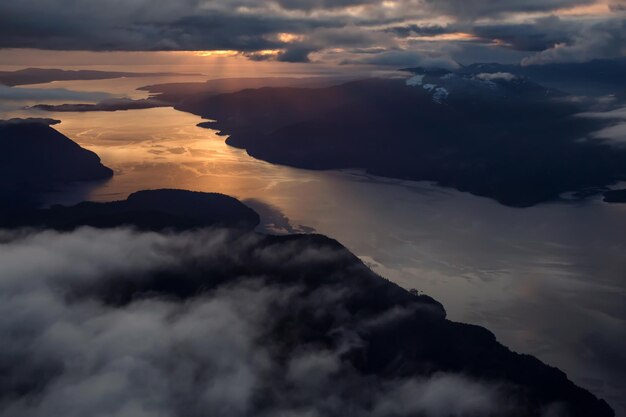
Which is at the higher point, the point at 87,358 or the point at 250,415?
the point at 87,358

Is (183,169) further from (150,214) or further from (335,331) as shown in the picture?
(335,331)

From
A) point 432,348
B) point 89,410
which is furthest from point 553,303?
point 89,410

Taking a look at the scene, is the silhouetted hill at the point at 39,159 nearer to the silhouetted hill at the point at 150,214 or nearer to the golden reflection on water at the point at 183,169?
the golden reflection on water at the point at 183,169

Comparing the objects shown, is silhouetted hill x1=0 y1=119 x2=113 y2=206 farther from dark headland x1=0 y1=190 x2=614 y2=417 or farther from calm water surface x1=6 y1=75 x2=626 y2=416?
dark headland x1=0 y1=190 x2=614 y2=417

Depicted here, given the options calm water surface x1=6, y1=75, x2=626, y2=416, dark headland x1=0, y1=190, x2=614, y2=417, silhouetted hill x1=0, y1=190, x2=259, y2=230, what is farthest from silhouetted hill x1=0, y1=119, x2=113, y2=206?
dark headland x1=0, y1=190, x2=614, y2=417

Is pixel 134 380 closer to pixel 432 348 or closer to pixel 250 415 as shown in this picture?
pixel 250 415

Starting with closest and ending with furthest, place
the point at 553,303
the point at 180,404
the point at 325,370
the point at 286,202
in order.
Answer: the point at 180,404 < the point at 325,370 < the point at 553,303 < the point at 286,202

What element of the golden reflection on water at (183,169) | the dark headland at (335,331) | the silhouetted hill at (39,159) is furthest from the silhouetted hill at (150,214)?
the silhouetted hill at (39,159)

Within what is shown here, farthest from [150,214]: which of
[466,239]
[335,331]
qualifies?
[466,239]
